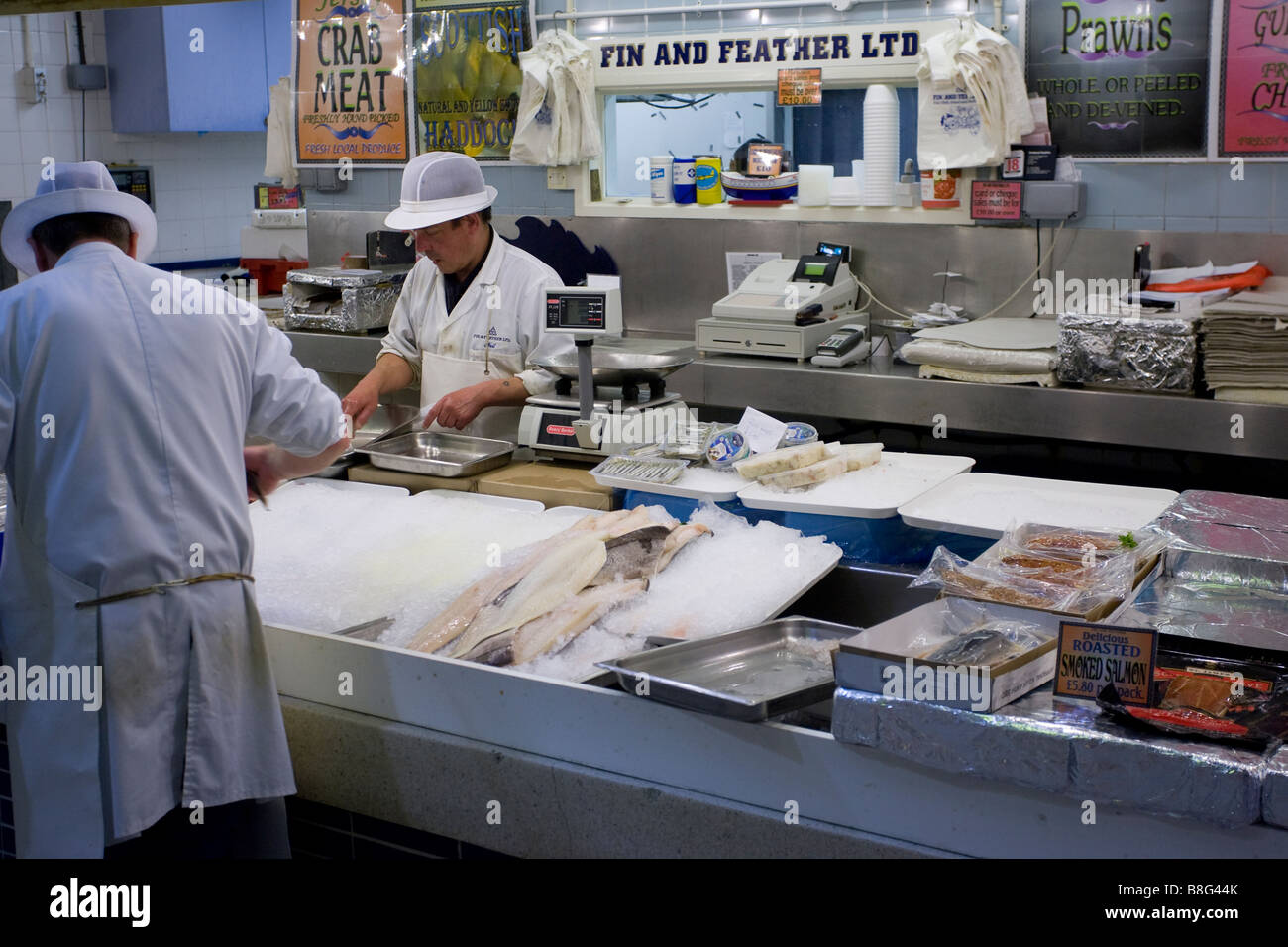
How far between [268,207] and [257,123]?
2.34ft

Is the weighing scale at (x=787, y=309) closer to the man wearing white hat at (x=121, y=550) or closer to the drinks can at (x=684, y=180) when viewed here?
the drinks can at (x=684, y=180)

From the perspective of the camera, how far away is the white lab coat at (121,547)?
193cm

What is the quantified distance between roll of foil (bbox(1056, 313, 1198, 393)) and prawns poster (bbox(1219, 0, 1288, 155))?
2.76 feet

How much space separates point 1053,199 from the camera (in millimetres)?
4543

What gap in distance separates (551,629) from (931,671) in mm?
754

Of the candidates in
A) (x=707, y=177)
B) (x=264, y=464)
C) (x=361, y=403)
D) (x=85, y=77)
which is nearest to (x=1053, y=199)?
(x=707, y=177)

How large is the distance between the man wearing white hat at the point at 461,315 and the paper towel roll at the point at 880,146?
1529 mm

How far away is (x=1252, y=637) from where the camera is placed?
183 cm

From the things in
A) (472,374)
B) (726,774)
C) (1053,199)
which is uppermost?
(1053,199)

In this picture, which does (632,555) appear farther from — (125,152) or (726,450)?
(125,152)

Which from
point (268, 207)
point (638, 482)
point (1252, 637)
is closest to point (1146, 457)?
point (638, 482)

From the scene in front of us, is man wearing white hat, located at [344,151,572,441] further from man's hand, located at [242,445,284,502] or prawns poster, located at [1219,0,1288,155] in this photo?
prawns poster, located at [1219,0,1288,155]

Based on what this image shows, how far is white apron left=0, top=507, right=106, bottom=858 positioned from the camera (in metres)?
1.98
